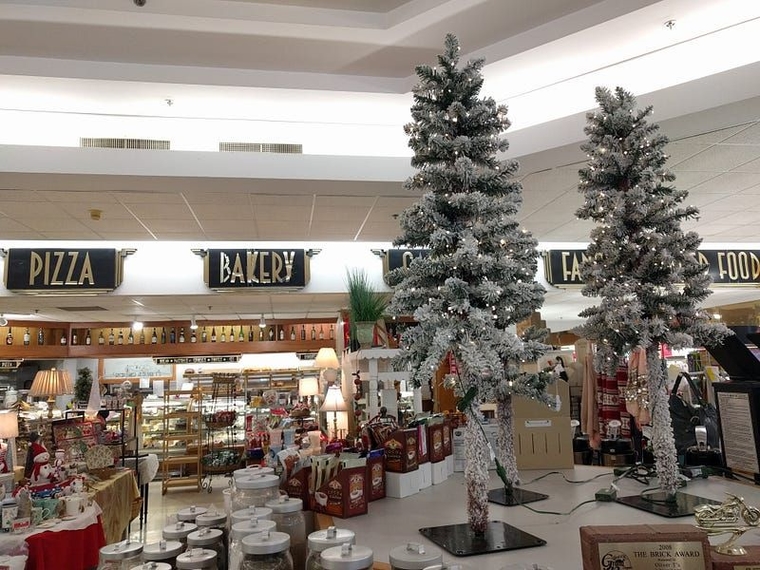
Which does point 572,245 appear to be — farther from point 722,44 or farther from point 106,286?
point 106,286

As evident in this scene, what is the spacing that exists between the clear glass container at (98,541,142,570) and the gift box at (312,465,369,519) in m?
0.91

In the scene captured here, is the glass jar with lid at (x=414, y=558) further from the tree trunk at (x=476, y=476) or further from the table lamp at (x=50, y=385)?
the table lamp at (x=50, y=385)

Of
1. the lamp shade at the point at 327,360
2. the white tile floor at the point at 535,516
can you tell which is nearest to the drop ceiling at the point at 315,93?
the white tile floor at the point at 535,516

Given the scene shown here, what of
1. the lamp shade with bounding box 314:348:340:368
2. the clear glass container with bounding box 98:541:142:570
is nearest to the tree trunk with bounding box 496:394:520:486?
the clear glass container with bounding box 98:541:142:570

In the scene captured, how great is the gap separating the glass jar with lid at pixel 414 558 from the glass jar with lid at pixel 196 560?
1.67 ft

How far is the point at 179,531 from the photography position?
5.95ft

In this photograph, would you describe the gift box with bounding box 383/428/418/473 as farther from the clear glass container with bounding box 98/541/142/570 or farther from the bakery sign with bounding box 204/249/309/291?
the bakery sign with bounding box 204/249/309/291

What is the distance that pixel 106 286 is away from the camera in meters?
6.61

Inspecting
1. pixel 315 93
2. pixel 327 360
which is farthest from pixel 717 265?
pixel 315 93

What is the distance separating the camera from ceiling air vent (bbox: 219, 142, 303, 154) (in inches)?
178

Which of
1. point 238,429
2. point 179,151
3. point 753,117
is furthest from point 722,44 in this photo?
point 238,429

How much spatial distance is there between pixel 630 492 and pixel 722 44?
9.75ft

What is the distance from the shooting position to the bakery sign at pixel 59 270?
20.8ft

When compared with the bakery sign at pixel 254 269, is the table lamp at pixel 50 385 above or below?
below
